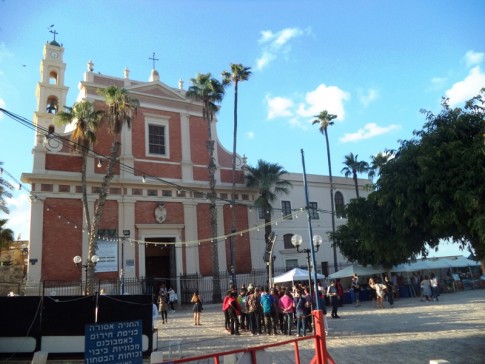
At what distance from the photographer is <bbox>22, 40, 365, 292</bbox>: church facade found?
23.9 m

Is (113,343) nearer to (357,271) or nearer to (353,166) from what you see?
(357,271)

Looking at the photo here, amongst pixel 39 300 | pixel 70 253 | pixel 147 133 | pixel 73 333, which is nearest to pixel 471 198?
pixel 73 333

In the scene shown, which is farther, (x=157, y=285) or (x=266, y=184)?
(x=266, y=184)

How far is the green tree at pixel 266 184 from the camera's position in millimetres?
29484

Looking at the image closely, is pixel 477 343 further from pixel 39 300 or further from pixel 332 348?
pixel 39 300

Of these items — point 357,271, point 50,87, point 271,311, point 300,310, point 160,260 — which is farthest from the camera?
point 50,87

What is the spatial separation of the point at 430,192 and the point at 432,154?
801mm

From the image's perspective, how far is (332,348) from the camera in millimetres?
10586

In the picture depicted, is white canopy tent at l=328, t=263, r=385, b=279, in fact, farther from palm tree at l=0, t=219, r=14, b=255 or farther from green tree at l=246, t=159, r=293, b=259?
palm tree at l=0, t=219, r=14, b=255

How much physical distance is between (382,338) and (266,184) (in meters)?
18.7

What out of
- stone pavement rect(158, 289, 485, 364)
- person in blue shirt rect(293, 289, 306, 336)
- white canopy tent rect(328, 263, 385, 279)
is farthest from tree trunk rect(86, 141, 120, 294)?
white canopy tent rect(328, 263, 385, 279)

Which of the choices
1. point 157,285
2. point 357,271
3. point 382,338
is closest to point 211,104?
point 157,285

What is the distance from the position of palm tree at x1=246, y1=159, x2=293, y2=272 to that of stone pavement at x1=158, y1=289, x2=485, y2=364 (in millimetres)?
12651

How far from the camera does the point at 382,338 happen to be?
1145cm
